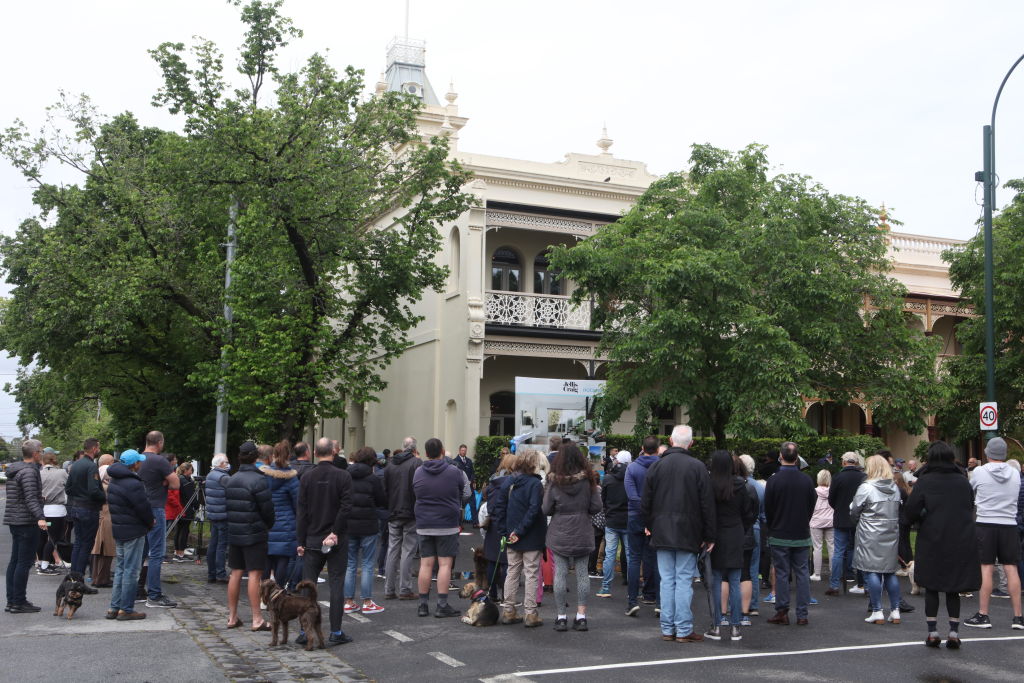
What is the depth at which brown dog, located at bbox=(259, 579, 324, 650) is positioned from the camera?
8797mm

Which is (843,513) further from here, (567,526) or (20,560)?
(20,560)

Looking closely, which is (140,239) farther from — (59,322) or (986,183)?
(986,183)

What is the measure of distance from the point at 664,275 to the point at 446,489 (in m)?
8.89

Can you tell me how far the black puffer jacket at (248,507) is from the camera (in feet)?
31.2

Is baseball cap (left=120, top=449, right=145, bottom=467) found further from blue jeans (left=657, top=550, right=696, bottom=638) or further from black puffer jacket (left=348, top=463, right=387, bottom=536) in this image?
blue jeans (left=657, top=550, right=696, bottom=638)

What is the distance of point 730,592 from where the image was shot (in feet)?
31.3

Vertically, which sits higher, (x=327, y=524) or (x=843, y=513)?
(x=327, y=524)

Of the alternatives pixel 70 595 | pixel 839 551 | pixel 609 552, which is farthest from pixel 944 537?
pixel 70 595

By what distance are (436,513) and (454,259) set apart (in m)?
17.4

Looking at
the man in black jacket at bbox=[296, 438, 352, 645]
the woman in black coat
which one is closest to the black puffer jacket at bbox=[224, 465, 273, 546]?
the man in black jacket at bbox=[296, 438, 352, 645]

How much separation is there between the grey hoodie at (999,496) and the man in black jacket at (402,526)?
641cm

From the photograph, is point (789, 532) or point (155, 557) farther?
point (155, 557)

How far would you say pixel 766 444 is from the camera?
85.5 feet

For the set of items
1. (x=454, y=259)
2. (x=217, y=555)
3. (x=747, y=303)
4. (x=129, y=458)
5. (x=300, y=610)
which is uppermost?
(x=454, y=259)
